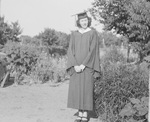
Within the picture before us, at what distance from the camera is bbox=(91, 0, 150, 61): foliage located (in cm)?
1130

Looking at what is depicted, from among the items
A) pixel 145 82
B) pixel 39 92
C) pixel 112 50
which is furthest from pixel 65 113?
pixel 112 50

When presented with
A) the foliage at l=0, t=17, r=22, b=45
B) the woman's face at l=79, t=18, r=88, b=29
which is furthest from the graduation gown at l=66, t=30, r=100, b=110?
the foliage at l=0, t=17, r=22, b=45

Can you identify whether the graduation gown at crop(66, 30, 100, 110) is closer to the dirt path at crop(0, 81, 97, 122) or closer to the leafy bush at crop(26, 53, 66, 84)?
the dirt path at crop(0, 81, 97, 122)

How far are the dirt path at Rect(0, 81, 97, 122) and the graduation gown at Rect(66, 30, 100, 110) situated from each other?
0.62m

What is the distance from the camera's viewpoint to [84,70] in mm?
4695

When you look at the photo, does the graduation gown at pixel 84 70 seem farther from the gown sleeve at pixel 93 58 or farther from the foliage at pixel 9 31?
the foliage at pixel 9 31

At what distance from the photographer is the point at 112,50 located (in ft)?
55.9

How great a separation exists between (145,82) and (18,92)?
3.98m

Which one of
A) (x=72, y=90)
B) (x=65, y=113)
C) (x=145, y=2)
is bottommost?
(x=65, y=113)

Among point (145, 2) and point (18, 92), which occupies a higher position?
point (145, 2)

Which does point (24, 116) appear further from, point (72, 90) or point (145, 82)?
point (145, 82)

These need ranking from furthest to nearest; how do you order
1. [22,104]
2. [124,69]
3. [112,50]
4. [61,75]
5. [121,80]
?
1. [112,50]
2. [61,75]
3. [22,104]
4. [124,69]
5. [121,80]

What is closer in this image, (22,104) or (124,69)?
(124,69)

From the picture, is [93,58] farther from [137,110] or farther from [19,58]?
[19,58]
